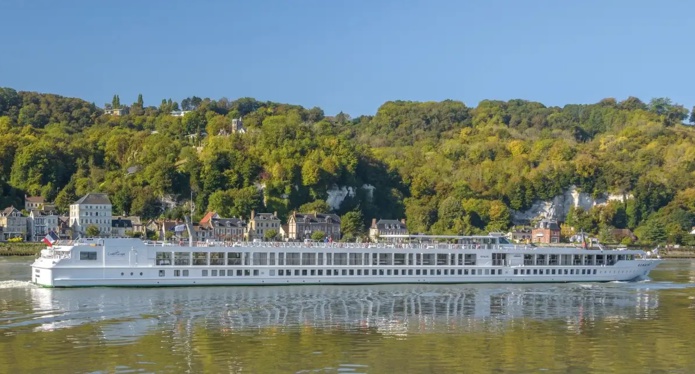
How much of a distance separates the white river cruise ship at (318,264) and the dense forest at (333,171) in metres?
48.2

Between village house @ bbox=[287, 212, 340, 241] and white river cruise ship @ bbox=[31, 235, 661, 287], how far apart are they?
42.0m

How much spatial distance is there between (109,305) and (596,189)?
101m

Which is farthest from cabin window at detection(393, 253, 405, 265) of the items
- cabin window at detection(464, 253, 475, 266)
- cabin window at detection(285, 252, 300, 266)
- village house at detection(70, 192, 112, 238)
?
village house at detection(70, 192, 112, 238)

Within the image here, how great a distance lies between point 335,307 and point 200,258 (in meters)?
12.9

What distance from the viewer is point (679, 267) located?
85.8 m

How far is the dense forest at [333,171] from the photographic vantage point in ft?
385

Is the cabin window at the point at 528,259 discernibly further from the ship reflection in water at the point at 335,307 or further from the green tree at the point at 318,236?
the green tree at the point at 318,236

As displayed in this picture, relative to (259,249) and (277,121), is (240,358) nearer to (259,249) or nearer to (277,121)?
(259,249)

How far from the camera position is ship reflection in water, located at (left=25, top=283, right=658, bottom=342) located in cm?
3906

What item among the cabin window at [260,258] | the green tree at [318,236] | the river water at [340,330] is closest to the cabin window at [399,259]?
the river water at [340,330]

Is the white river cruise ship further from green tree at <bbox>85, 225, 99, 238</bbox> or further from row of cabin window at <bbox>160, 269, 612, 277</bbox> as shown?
green tree at <bbox>85, 225, 99, 238</bbox>

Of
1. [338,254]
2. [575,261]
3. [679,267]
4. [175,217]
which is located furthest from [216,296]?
[175,217]

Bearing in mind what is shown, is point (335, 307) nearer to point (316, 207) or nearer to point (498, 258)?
point (498, 258)

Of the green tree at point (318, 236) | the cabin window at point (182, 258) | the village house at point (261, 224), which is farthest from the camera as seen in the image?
the village house at point (261, 224)
